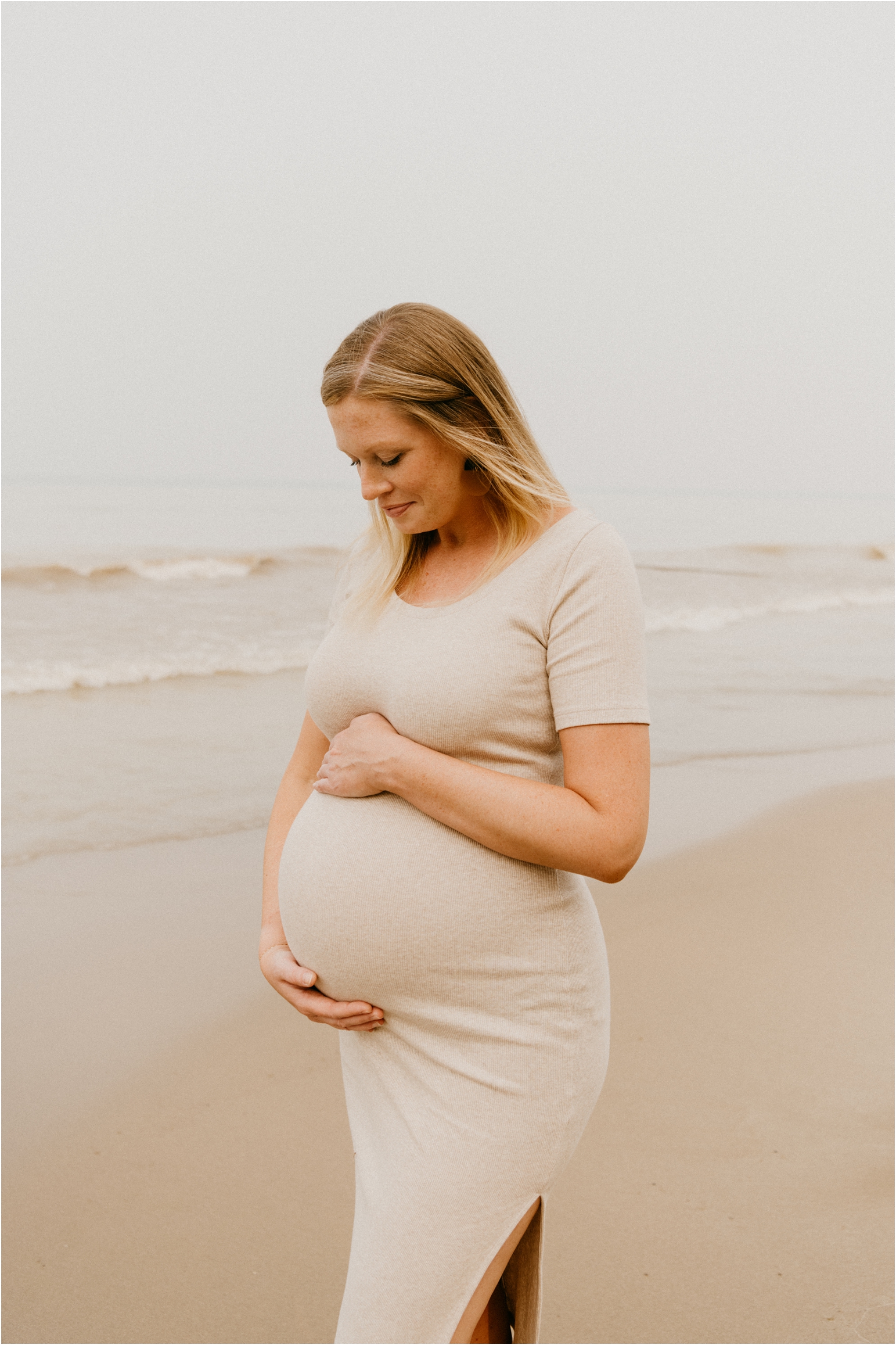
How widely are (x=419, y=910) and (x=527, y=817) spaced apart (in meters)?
0.23

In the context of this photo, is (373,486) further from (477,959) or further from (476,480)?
(477,959)

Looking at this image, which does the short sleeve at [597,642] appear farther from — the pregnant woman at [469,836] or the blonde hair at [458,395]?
the blonde hair at [458,395]

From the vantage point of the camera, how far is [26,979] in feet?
12.7

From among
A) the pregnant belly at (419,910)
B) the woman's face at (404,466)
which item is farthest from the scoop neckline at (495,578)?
the pregnant belly at (419,910)

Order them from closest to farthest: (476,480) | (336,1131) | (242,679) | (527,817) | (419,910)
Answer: (527,817) → (419,910) → (476,480) → (336,1131) → (242,679)

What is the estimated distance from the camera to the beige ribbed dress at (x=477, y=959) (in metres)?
1.47

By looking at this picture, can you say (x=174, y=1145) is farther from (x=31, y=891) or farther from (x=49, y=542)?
(x=49, y=542)

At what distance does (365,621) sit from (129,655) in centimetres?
852

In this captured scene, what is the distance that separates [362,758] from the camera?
1.54m

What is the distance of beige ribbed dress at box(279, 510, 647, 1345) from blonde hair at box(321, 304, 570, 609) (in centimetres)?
6

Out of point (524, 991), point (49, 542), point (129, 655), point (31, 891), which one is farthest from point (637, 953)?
point (49, 542)

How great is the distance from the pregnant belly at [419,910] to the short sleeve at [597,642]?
245 mm

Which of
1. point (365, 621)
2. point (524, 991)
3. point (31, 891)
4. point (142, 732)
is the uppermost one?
point (365, 621)

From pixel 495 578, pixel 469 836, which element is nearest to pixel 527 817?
pixel 469 836
